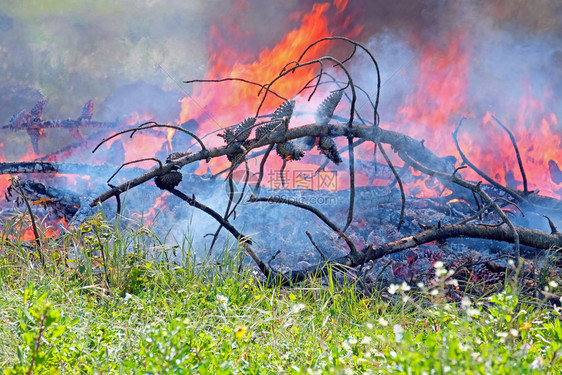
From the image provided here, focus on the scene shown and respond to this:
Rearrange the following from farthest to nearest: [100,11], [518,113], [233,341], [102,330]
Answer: [518,113], [100,11], [102,330], [233,341]

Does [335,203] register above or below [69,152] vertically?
below

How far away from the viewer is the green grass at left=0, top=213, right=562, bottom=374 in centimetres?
119

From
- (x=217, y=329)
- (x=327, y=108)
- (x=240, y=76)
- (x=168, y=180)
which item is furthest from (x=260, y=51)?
(x=217, y=329)

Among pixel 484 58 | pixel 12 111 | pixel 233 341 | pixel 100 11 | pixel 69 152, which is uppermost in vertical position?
pixel 100 11

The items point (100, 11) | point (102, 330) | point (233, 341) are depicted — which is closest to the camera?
point (233, 341)

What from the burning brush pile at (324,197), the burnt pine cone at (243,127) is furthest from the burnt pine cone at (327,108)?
the burnt pine cone at (243,127)

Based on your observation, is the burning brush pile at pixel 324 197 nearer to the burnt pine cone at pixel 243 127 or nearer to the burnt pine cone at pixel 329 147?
the burnt pine cone at pixel 329 147

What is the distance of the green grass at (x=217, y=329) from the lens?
119cm

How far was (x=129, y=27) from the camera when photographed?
3.64 metres

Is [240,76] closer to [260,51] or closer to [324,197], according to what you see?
[260,51]

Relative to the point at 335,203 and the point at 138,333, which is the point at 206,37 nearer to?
the point at 335,203

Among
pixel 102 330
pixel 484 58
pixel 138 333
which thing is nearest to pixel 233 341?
pixel 138 333

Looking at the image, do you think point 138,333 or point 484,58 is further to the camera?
point 484,58

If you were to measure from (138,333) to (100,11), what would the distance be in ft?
9.39
